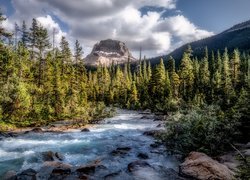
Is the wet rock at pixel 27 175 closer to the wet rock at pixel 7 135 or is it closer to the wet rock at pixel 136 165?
the wet rock at pixel 136 165

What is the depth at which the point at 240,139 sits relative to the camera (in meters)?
20.5

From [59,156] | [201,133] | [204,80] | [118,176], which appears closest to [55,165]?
[59,156]

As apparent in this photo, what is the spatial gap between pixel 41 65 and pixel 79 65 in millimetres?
12503

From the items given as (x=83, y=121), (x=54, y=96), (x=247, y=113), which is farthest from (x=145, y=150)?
(x=54, y=96)

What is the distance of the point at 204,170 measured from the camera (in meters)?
13.5

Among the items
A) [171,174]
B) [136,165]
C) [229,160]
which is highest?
[229,160]

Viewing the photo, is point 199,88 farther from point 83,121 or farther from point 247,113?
point 247,113

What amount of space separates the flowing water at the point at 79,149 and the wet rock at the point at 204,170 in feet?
5.90

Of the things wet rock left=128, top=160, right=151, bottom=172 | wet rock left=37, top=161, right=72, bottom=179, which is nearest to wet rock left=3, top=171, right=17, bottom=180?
wet rock left=37, top=161, right=72, bottom=179

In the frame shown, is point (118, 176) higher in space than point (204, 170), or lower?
lower

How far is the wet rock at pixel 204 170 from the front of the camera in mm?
13039

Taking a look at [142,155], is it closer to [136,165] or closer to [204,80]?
[136,165]

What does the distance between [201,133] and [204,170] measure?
4908mm

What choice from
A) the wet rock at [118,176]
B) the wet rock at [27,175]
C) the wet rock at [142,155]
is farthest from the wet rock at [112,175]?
the wet rock at [27,175]
